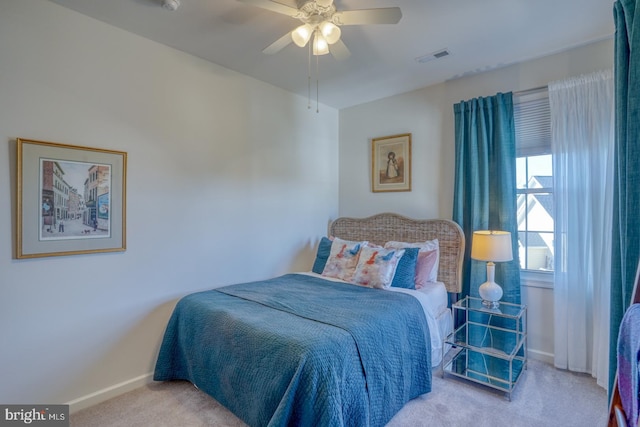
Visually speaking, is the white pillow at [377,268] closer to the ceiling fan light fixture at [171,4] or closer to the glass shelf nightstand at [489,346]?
the glass shelf nightstand at [489,346]

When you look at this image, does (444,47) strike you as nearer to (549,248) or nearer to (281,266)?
(549,248)

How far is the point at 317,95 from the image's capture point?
3.71 meters

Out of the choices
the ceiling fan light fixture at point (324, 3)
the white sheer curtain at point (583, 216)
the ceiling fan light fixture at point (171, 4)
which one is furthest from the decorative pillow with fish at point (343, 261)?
the ceiling fan light fixture at point (171, 4)

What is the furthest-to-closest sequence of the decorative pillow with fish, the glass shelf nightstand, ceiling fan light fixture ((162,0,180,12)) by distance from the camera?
the decorative pillow with fish < the glass shelf nightstand < ceiling fan light fixture ((162,0,180,12))

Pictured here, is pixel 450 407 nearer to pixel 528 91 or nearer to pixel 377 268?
pixel 377 268

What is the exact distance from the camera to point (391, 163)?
3699 millimetres

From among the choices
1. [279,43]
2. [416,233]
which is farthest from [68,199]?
[416,233]

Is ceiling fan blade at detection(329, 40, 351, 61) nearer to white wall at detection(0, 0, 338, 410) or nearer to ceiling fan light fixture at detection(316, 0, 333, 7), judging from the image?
ceiling fan light fixture at detection(316, 0, 333, 7)

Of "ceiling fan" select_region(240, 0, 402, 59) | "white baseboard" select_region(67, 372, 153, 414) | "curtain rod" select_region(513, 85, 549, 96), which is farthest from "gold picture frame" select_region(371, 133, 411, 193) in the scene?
"white baseboard" select_region(67, 372, 153, 414)

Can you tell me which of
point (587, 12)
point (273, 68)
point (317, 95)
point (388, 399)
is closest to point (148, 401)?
point (388, 399)

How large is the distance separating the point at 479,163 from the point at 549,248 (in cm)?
98

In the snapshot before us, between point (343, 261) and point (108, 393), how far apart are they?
2130 mm

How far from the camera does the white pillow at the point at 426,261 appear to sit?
2.86 m

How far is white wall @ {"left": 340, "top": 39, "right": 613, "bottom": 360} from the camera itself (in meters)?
2.73
